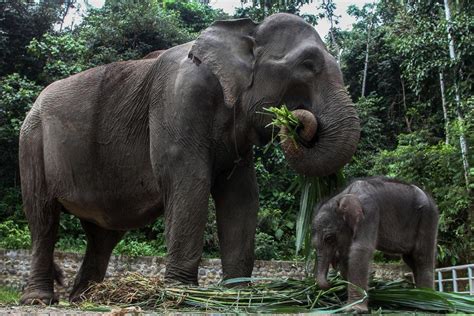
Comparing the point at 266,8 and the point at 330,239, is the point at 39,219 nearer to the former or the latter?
the point at 330,239

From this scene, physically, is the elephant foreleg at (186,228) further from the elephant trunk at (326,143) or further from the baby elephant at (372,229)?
the baby elephant at (372,229)

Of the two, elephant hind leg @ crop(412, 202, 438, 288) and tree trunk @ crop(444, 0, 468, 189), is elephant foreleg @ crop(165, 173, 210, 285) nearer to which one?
elephant hind leg @ crop(412, 202, 438, 288)

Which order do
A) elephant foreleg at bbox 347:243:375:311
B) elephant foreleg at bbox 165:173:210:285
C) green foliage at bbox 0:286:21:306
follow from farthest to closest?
green foliage at bbox 0:286:21:306 < elephant foreleg at bbox 165:173:210:285 < elephant foreleg at bbox 347:243:375:311

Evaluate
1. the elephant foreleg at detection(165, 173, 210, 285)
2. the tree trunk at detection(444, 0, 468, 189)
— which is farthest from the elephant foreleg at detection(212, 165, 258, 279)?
the tree trunk at detection(444, 0, 468, 189)

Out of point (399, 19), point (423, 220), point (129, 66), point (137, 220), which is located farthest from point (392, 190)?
point (399, 19)

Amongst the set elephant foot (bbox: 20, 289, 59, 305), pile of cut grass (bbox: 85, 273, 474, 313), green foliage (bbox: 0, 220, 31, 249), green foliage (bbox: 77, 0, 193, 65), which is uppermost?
green foliage (bbox: 77, 0, 193, 65)

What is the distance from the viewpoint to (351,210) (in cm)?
366

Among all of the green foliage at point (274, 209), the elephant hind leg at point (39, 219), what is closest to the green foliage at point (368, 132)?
the green foliage at point (274, 209)

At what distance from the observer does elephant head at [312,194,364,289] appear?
3.70m

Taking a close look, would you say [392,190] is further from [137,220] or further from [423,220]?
[137,220]

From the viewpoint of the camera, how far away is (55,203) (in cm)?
621

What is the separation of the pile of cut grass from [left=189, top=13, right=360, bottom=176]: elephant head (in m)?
A: 0.90

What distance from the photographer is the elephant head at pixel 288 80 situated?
4.46 m

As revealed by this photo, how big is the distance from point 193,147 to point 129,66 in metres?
1.39
